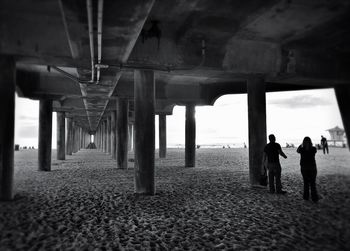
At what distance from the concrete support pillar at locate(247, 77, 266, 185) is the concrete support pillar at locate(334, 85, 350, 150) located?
170 inches

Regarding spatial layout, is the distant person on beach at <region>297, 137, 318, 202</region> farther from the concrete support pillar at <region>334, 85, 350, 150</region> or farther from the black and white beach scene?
the concrete support pillar at <region>334, 85, 350, 150</region>

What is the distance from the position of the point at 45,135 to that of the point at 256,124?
41.9 feet

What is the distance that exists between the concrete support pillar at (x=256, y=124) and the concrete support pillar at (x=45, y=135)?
1234 centimetres

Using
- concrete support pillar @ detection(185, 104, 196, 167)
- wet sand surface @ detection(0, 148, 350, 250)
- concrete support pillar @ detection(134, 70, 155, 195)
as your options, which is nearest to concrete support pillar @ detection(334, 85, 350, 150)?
wet sand surface @ detection(0, 148, 350, 250)

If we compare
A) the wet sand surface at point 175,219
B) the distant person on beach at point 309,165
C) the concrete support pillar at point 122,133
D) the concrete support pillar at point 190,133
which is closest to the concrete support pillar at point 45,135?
the concrete support pillar at point 122,133

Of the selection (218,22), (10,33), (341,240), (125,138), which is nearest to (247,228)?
(341,240)

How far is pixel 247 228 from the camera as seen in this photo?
6.25 metres

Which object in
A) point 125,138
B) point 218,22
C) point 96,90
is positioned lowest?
point 125,138

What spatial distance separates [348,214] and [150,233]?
15.9 ft

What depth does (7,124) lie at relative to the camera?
8945 mm

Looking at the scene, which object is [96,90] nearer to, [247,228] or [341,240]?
[247,228]

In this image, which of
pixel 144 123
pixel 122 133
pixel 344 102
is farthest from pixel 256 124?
pixel 122 133

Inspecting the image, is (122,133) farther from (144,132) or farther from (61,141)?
(61,141)

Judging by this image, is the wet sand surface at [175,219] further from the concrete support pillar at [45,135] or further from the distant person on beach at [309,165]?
the concrete support pillar at [45,135]
